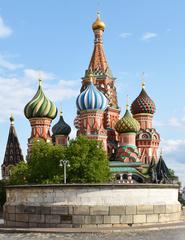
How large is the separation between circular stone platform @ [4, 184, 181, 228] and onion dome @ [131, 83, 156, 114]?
38.7m

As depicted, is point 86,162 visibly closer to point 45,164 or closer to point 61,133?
point 45,164

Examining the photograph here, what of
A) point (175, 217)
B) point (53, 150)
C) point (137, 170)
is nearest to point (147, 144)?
point (137, 170)

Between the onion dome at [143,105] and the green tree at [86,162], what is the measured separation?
22679mm

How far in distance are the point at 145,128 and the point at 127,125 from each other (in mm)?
5094

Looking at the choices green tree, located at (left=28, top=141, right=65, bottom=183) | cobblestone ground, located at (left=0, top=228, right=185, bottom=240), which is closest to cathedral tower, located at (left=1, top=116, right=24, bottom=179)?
green tree, located at (left=28, top=141, right=65, bottom=183)

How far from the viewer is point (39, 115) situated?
57219mm

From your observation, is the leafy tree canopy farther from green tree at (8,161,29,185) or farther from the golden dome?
the golden dome

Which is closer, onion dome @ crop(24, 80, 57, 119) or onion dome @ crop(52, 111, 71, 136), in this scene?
onion dome @ crop(24, 80, 57, 119)

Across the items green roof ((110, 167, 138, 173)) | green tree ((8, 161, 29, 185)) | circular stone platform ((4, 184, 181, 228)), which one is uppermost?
green roof ((110, 167, 138, 173))

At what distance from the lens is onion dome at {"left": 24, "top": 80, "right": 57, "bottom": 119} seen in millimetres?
57188

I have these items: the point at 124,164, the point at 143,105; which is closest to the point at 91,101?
the point at 124,164

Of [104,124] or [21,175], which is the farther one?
[104,124]

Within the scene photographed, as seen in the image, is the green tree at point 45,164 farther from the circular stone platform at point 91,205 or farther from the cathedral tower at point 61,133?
the cathedral tower at point 61,133

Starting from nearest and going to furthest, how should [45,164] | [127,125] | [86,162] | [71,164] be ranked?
[71,164] → [86,162] → [45,164] → [127,125]
